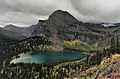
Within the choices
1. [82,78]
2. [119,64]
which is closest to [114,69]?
[119,64]

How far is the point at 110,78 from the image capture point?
45.8 m

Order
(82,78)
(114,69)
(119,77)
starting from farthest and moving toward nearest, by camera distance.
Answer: (82,78) → (114,69) → (119,77)

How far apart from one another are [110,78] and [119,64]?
2079 centimetres

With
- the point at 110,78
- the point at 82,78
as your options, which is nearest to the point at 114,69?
the point at 110,78

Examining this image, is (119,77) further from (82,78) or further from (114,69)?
(82,78)

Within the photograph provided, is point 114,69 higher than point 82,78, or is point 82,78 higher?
point 114,69

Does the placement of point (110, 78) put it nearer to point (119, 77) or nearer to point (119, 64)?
point (119, 77)

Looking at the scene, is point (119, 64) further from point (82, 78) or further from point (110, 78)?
point (82, 78)

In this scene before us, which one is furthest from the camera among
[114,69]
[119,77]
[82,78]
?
[82,78]

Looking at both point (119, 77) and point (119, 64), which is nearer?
point (119, 77)

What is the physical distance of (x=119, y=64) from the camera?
2576 inches

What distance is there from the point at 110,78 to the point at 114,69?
19.2 metres

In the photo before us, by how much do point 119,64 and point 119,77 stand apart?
73.0 feet

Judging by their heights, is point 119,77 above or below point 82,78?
above
